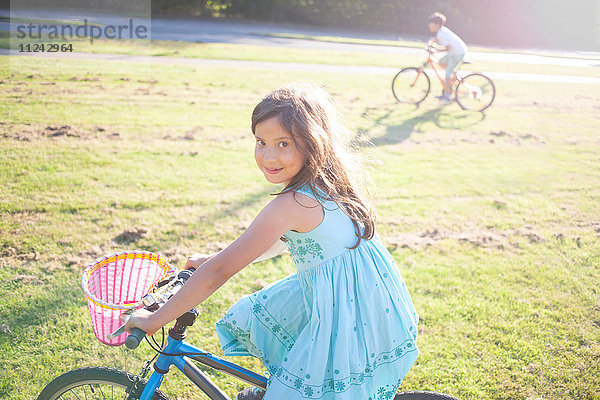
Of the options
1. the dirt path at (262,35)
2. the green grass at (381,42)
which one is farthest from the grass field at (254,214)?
the green grass at (381,42)

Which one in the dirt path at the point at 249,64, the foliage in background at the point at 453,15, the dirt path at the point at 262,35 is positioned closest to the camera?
the dirt path at the point at 249,64

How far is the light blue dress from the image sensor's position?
174 cm

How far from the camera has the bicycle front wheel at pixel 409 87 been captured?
1018 centimetres

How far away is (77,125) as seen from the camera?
672cm

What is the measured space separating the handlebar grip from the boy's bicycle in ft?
0.35

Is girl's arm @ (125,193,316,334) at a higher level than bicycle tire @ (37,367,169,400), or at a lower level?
higher

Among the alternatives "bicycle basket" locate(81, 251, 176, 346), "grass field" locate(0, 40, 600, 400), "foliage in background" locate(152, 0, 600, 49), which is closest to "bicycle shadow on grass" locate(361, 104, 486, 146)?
"grass field" locate(0, 40, 600, 400)

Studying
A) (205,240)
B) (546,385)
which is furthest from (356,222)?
(205,240)

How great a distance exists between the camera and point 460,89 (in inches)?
402

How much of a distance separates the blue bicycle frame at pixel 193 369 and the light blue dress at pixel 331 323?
66 mm

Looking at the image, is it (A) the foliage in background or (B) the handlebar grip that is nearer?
(B) the handlebar grip

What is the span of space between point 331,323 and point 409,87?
9.97 meters

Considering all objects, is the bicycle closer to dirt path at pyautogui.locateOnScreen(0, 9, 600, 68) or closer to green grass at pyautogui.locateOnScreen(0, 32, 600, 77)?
green grass at pyautogui.locateOnScreen(0, 32, 600, 77)

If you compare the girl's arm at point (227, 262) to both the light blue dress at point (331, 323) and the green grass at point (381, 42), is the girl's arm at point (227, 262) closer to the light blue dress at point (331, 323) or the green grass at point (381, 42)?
the light blue dress at point (331, 323)
